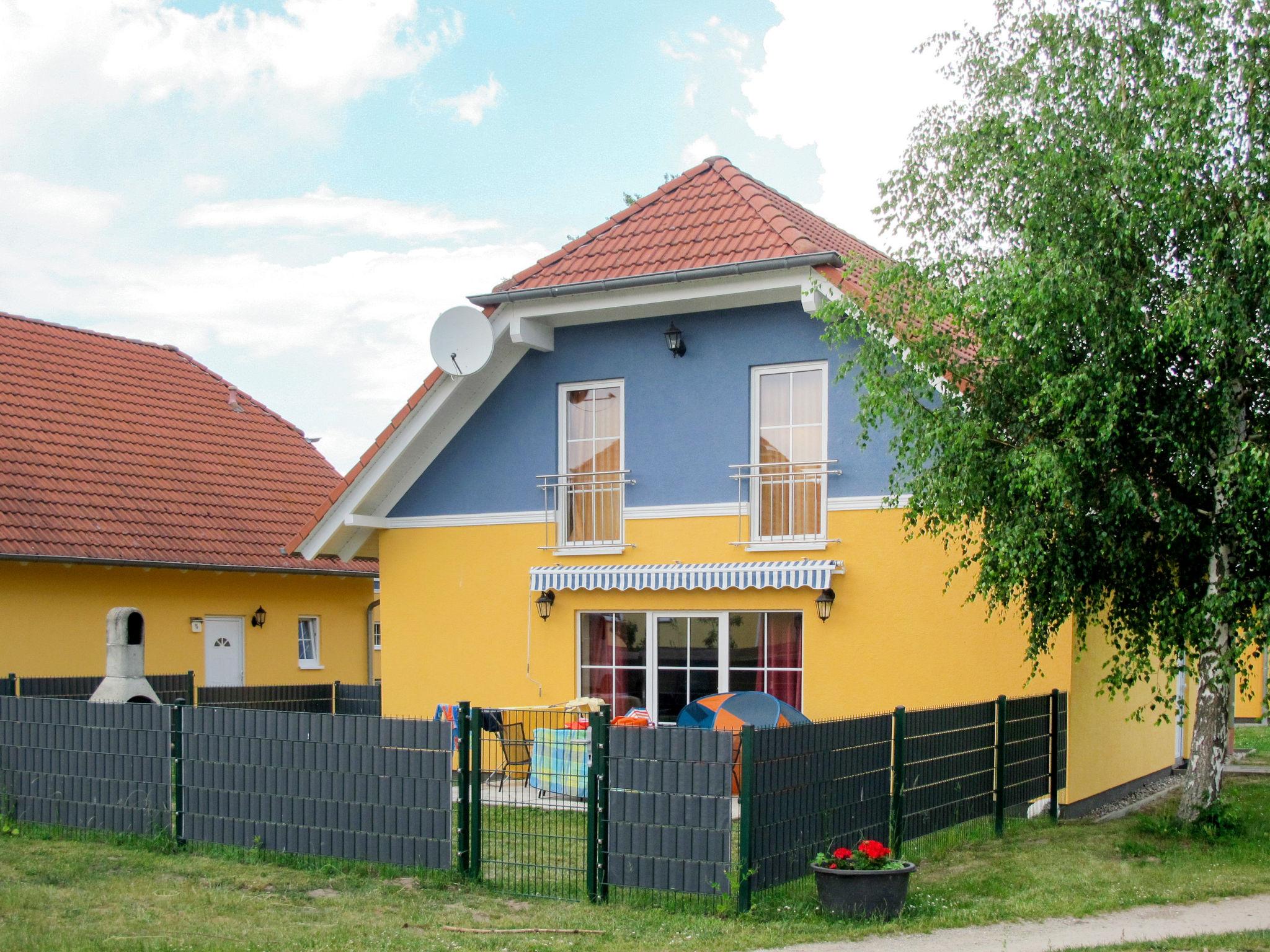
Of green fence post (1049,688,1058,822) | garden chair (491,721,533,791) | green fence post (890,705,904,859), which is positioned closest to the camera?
green fence post (890,705,904,859)

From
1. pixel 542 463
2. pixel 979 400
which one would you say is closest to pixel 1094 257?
pixel 979 400

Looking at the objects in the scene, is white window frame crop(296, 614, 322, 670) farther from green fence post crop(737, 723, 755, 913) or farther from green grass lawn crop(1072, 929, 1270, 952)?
green grass lawn crop(1072, 929, 1270, 952)

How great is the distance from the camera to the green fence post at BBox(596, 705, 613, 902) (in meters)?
9.96

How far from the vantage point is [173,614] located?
23.0 metres

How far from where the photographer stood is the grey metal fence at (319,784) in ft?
35.3

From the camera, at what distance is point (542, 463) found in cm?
1783

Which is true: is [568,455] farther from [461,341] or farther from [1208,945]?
[1208,945]

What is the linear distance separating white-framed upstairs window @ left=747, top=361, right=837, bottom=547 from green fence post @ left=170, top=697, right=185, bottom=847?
7.02 m

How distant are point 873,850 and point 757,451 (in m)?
7.43

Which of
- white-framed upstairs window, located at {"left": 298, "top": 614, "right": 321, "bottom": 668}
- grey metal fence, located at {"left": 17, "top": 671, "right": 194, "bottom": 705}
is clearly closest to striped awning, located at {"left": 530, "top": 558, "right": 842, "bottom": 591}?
grey metal fence, located at {"left": 17, "top": 671, "right": 194, "bottom": 705}

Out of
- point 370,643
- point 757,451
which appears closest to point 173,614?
point 370,643

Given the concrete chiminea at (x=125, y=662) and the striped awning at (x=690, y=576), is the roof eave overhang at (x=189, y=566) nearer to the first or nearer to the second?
the concrete chiminea at (x=125, y=662)

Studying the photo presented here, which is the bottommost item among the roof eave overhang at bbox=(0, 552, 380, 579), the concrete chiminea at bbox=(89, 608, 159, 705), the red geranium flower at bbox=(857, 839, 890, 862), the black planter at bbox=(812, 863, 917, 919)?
the black planter at bbox=(812, 863, 917, 919)

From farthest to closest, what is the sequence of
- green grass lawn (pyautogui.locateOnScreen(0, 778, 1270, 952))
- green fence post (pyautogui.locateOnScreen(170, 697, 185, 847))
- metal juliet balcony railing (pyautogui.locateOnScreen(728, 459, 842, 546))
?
1. metal juliet balcony railing (pyautogui.locateOnScreen(728, 459, 842, 546))
2. green fence post (pyautogui.locateOnScreen(170, 697, 185, 847))
3. green grass lawn (pyautogui.locateOnScreen(0, 778, 1270, 952))
